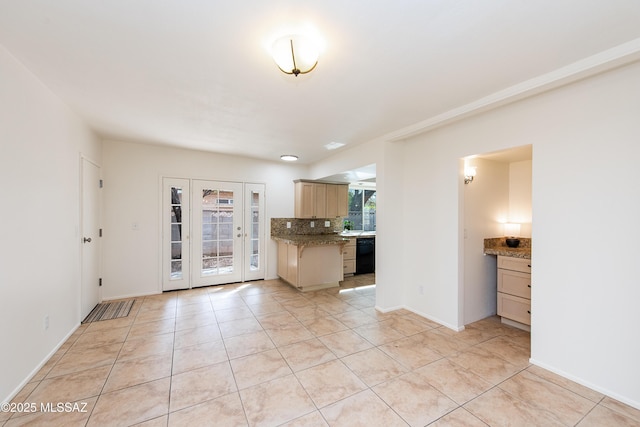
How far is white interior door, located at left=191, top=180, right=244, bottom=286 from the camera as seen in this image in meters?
4.83

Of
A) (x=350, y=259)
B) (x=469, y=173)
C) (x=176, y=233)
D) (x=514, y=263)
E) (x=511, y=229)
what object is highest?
(x=469, y=173)

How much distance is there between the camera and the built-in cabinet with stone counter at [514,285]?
10.2ft

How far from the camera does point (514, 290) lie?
3.22 m

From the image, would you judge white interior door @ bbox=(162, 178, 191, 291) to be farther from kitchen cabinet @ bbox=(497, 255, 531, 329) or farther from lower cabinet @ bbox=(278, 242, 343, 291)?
kitchen cabinet @ bbox=(497, 255, 531, 329)

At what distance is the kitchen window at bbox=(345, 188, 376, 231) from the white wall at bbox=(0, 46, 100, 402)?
5.36 m

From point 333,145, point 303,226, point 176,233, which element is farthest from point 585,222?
point 176,233

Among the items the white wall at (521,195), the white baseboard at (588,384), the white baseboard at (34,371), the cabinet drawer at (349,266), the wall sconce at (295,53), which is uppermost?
the wall sconce at (295,53)

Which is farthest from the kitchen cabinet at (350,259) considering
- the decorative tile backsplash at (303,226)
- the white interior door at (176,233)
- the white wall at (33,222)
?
the white wall at (33,222)

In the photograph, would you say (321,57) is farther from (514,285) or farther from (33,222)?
(514,285)

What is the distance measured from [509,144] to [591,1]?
1.35 m

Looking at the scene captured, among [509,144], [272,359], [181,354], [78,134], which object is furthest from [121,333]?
[509,144]

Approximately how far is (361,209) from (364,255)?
1510mm

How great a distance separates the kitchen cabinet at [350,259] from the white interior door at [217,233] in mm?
2206

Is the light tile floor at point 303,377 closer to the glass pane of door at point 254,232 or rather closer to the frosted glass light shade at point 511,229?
the frosted glass light shade at point 511,229
